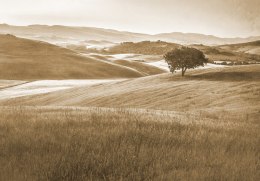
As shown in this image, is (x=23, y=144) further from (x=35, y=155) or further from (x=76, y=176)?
(x=76, y=176)

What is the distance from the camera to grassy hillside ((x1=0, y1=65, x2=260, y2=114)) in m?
29.9

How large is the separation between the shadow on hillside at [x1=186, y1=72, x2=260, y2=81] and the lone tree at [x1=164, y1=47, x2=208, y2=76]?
1769mm

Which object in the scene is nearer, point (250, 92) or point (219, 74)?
point (250, 92)

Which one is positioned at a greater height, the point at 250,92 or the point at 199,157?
the point at 199,157

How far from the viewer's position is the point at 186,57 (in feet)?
145

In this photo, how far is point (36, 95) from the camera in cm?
5444

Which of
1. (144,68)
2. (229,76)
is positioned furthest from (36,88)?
(144,68)

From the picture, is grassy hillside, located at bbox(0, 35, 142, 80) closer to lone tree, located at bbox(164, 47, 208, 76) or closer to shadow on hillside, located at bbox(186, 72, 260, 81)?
lone tree, located at bbox(164, 47, 208, 76)

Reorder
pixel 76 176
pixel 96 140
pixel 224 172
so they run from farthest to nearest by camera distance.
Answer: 1. pixel 96 140
2. pixel 224 172
3. pixel 76 176

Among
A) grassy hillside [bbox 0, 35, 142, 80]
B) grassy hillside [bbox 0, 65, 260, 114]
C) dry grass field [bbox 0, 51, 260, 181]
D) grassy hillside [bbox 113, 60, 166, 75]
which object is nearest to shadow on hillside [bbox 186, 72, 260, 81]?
grassy hillside [bbox 0, 65, 260, 114]

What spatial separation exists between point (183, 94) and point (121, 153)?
29.8m

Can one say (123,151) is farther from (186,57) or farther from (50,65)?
(50,65)

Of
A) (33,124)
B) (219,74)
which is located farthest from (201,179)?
(219,74)

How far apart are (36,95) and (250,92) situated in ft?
101
